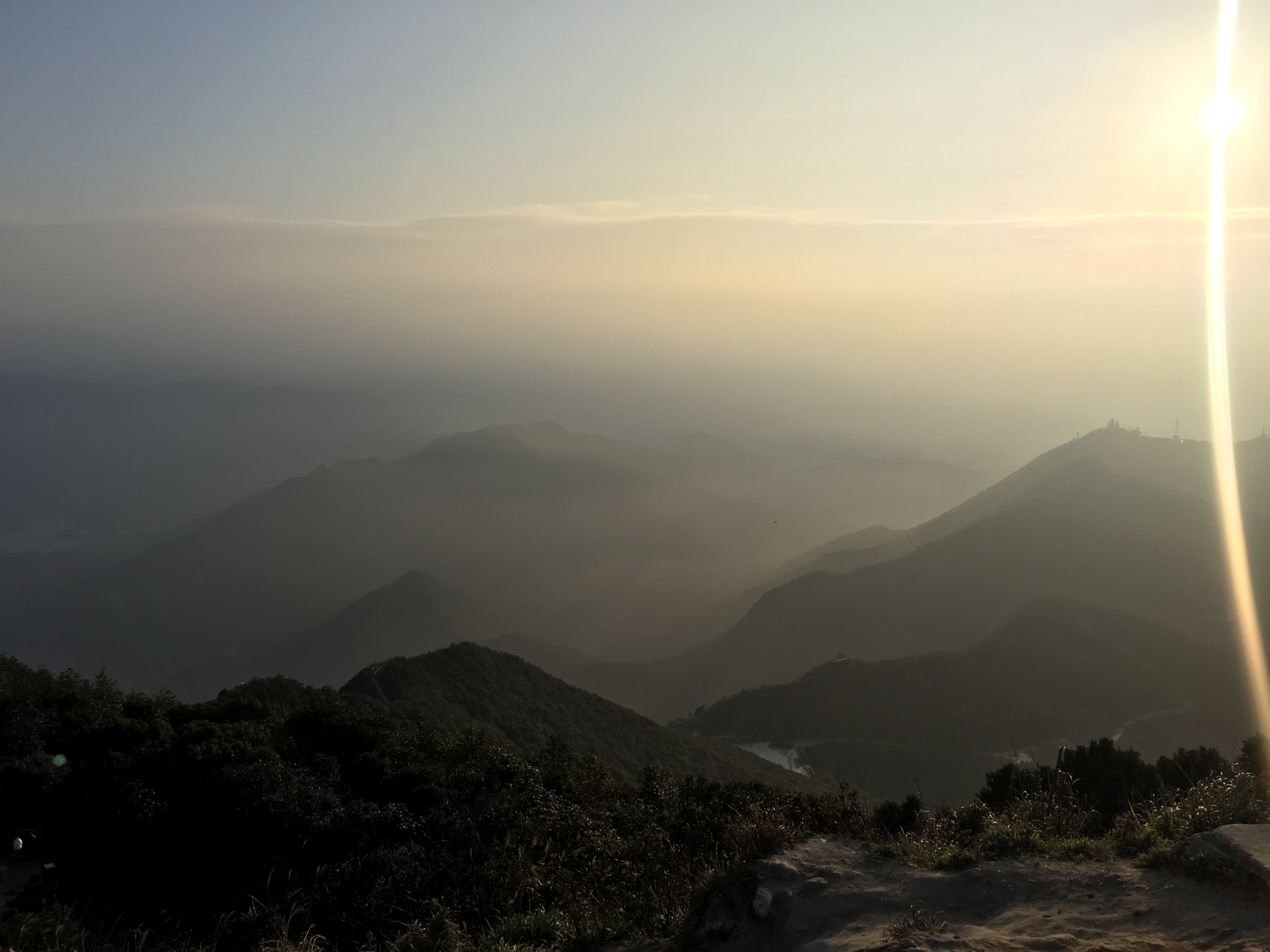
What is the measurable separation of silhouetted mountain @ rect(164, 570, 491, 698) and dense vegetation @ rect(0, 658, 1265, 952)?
117m

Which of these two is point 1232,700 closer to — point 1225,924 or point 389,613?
point 1225,924

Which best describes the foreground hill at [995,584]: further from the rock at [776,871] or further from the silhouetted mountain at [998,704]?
the rock at [776,871]

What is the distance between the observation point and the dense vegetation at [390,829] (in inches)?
338

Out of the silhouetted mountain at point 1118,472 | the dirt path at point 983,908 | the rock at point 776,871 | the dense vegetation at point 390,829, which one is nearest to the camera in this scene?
the dirt path at point 983,908

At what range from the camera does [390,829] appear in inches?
488

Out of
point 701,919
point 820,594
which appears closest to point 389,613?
point 820,594

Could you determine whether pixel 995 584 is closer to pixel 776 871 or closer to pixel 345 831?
pixel 345 831

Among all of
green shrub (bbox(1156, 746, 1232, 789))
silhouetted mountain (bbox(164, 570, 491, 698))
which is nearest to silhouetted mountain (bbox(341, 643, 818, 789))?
green shrub (bbox(1156, 746, 1232, 789))

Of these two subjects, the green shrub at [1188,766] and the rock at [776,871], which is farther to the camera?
the green shrub at [1188,766]

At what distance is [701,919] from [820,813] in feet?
10.8

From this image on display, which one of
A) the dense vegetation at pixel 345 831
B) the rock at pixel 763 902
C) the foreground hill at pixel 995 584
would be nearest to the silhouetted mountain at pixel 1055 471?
the foreground hill at pixel 995 584

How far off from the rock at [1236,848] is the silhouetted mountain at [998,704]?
4596 centimetres

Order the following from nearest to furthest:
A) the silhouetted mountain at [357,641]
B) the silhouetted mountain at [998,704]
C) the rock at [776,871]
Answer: the rock at [776,871], the silhouetted mountain at [998,704], the silhouetted mountain at [357,641]

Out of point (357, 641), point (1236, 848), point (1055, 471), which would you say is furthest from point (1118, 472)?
point (1236, 848)
